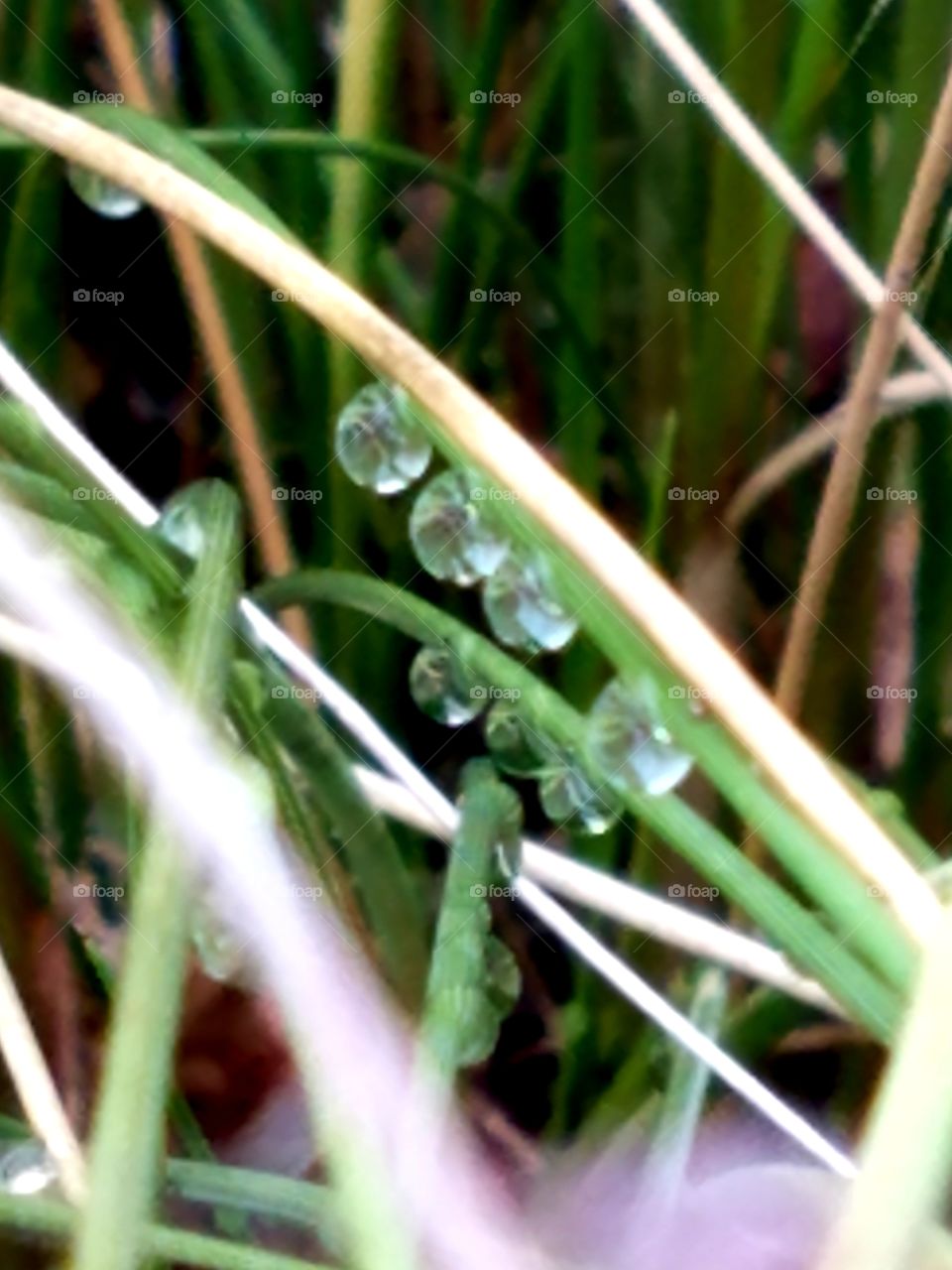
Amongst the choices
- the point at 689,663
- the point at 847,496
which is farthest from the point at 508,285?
the point at 689,663

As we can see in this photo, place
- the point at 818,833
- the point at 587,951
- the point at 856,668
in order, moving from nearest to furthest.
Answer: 1. the point at 818,833
2. the point at 587,951
3. the point at 856,668

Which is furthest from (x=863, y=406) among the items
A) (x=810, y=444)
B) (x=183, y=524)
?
(x=183, y=524)

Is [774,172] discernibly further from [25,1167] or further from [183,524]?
[25,1167]

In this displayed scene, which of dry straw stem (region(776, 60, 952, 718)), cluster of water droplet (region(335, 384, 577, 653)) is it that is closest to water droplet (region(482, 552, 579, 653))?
cluster of water droplet (region(335, 384, 577, 653))

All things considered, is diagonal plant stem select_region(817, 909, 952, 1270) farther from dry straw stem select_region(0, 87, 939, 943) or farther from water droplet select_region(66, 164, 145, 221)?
water droplet select_region(66, 164, 145, 221)

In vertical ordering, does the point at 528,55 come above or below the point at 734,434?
above

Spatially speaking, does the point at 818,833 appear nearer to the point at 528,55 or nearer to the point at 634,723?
the point at 634,723

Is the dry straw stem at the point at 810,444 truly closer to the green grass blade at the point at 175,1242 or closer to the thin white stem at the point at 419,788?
the thin white stem at the point at 419,788
